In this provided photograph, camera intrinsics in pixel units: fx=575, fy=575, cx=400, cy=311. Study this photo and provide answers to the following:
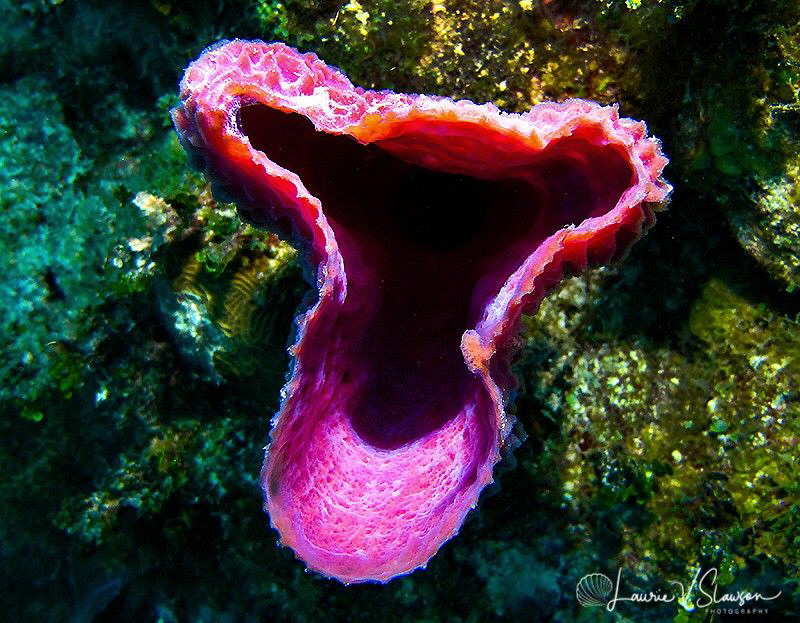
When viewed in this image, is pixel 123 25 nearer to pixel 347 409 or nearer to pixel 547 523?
pixel 347 409

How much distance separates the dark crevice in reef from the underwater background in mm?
366

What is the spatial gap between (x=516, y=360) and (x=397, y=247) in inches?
29.4

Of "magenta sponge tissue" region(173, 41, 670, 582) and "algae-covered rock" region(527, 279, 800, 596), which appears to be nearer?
"magenta sponge tissue" region(173, 41, 670, 582)

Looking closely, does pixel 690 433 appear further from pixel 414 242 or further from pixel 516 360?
pixel 414 242

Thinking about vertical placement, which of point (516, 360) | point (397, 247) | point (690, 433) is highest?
point (397, 247)

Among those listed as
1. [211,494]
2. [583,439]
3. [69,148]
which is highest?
[69,148]

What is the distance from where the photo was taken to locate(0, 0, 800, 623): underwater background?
86.0 inches

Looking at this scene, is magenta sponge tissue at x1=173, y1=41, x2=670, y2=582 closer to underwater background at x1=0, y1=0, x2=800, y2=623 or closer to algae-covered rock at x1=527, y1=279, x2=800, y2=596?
underwater background at x1=0, y1=0, x2=800, y2=623

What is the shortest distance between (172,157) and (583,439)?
244 cm

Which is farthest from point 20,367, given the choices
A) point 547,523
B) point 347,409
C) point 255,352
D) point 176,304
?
point 547,523

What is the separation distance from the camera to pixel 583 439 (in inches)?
105

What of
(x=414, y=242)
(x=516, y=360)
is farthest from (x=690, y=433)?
(x=414, y=242)

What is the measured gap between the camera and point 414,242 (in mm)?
2516

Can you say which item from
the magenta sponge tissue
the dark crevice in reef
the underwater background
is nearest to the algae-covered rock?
the underwater background
